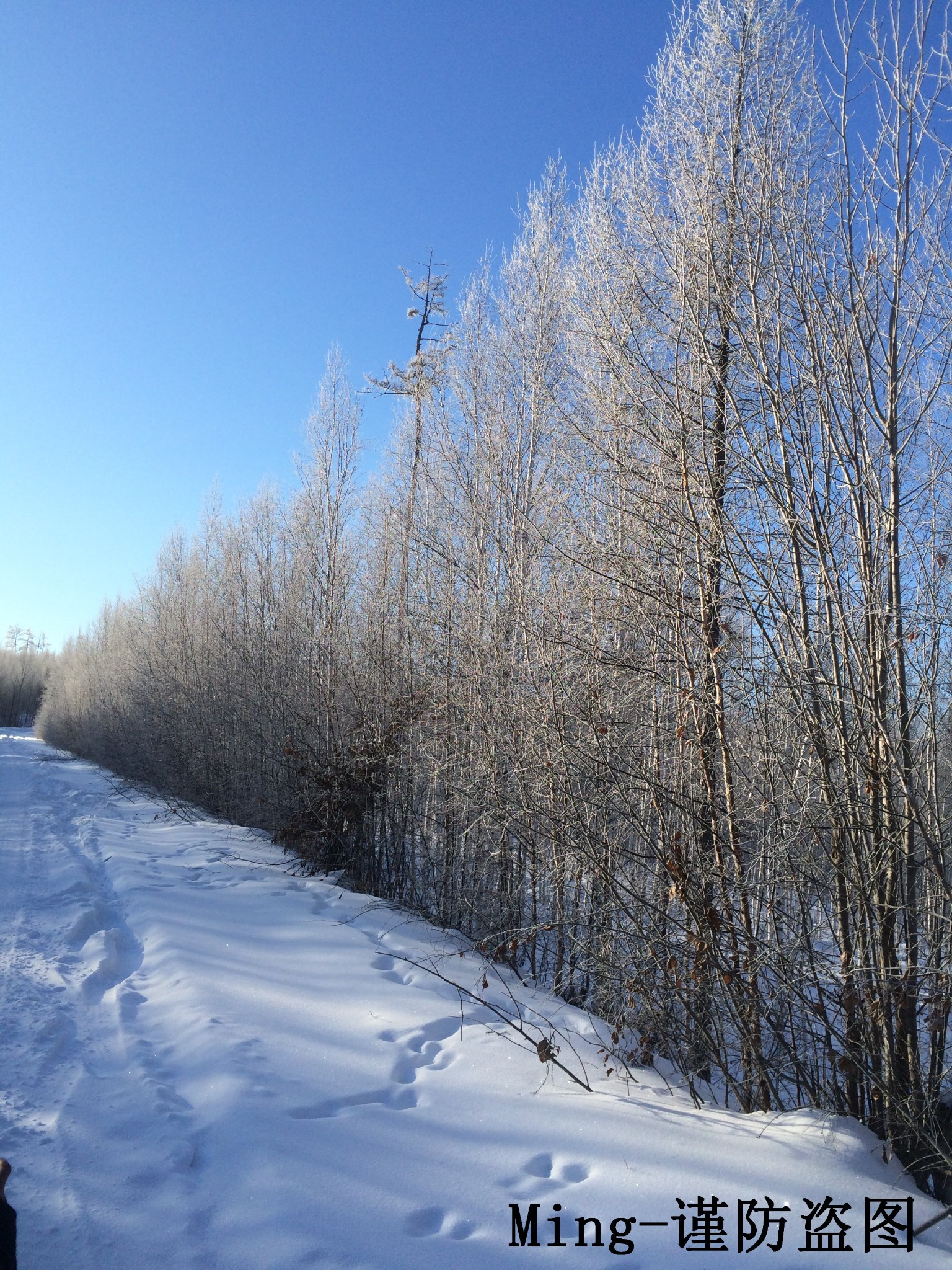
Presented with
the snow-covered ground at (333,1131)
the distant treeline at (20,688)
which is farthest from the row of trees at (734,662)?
the distant treeline at (20,688)

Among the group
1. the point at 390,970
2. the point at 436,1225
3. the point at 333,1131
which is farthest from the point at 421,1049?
the point at 436,1225

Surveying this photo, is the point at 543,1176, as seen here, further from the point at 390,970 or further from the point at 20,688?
the point at 20,688

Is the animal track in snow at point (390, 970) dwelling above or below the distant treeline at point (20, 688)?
below

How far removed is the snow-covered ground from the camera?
2.34m

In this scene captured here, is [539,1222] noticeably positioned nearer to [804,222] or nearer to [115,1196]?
[115,1196]

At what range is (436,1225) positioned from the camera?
245 centimetres

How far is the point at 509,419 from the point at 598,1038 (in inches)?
207

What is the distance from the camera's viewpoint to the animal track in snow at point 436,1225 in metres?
2.40

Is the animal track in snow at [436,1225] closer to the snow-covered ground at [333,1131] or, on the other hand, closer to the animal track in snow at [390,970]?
the snow-covered ground at [333,1131]

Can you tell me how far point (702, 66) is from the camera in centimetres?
422

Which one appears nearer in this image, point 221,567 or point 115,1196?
point 115,1196

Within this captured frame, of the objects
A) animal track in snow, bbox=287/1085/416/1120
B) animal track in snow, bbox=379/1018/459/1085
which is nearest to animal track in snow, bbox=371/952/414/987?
animal track in snow, bbox=379/1018/459/1085

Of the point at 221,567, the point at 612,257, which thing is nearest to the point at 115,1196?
the point at 612,257

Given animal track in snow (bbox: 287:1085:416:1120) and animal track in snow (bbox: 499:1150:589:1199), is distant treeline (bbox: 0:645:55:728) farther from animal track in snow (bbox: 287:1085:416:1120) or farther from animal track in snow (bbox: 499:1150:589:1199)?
animal track in snow (bbox: 499:1150:589:1199)
